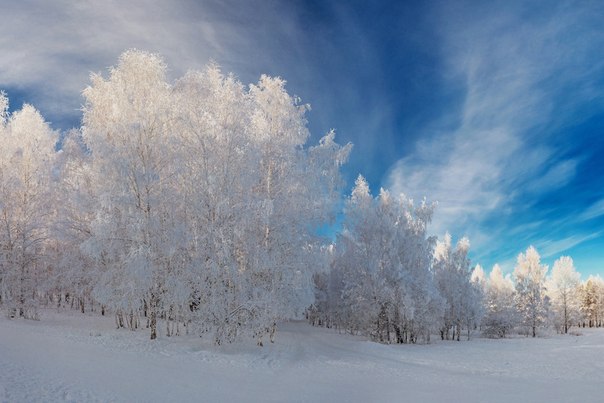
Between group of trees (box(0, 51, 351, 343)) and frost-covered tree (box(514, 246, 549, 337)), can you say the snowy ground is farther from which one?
frost-covered tree (box(514, 246, 549, 337))

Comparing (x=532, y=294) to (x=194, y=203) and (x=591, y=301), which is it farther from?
(x=194, y=203)

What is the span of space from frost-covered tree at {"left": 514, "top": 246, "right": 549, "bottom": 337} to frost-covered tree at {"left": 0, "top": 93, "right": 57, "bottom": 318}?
59.3 m

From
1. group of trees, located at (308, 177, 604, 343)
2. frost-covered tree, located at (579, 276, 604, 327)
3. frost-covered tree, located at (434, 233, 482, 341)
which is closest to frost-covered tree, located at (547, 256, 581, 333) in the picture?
frost-covered tree, located at (579, 276, 604, 327)

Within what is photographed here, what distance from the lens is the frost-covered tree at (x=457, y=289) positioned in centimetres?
4828

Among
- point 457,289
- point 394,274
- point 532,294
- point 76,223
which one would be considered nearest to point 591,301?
point 532,294

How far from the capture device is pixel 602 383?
17203 mm

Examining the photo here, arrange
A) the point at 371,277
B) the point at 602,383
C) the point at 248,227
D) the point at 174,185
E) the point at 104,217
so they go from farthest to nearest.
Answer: the point at 371,277 < the point at 174,185 < the point at 248,227 < the point at 104,217 < the point at 602,383

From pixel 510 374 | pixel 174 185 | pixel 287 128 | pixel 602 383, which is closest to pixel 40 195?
pixel 174 185

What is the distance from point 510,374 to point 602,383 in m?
3.76

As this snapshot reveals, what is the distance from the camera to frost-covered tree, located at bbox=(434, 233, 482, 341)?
158ft

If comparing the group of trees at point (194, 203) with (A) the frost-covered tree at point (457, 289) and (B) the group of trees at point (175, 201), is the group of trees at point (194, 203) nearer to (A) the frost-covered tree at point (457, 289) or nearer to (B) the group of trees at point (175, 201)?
(B) the group of trees at point (175, 201)

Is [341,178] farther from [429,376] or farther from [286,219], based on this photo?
[429,376]

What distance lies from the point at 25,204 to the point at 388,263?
2898cm

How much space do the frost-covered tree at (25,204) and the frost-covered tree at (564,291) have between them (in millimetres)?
77946
